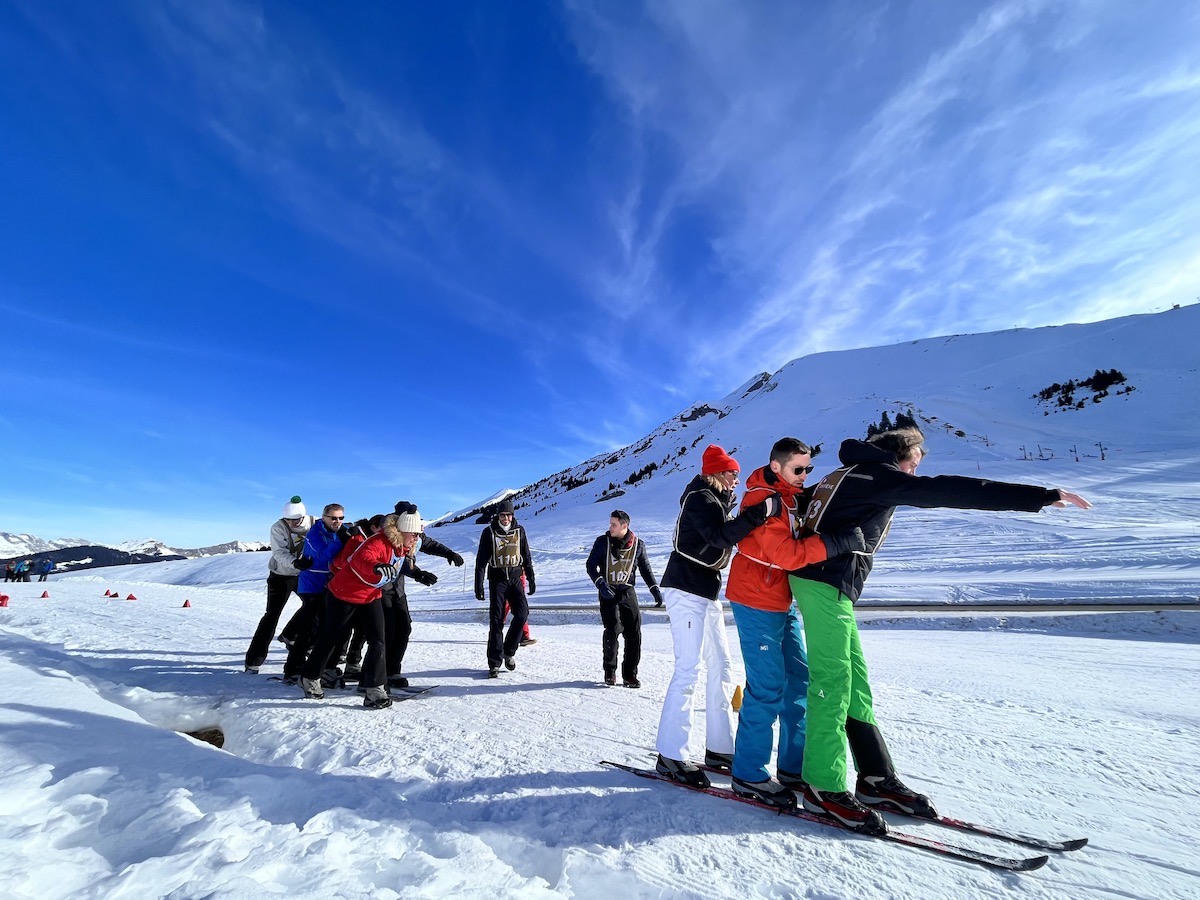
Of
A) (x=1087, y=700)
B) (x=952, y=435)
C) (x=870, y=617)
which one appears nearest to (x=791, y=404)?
(x=952, y=435)

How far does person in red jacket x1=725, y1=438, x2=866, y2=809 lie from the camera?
317cm

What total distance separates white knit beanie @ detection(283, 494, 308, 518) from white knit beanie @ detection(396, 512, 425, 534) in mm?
2213

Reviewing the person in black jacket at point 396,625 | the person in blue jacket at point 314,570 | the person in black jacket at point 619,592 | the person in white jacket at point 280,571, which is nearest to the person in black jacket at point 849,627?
the person in black jacket at point 619,592

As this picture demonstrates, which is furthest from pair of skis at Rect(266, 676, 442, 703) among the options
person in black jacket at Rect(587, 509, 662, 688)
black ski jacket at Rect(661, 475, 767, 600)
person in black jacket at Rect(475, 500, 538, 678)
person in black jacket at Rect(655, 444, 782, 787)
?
black ski jacket at Rect(661, 475, 767, 600)

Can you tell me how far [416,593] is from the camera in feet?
79.4

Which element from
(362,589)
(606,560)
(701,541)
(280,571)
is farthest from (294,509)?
(701,541)

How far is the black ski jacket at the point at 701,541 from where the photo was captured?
3.54 m

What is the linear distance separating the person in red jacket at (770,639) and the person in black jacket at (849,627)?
0.17 m

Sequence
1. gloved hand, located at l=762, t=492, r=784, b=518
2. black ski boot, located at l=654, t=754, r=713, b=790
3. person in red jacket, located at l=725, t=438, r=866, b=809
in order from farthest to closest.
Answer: black ski boot, located at l=654, t=754, r=713, b=790, person in red jacket, located at l=725, t=438, r=866, b=809, gloved hand, located at l=762, t=492, r=784, b=518

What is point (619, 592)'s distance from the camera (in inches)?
251

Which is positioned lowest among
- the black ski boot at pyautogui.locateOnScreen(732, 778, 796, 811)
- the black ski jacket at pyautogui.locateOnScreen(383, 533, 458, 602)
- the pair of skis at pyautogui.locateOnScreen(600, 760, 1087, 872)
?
the pair of skis at pyautogui.locateOnScreen(600, 760, 1087, 872)

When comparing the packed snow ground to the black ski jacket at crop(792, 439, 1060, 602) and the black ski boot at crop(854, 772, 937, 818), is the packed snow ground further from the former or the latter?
the black ski jacket at crop(792, 439, 1060, 602)

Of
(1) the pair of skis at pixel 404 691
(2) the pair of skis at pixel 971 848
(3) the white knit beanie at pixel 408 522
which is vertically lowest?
(2) the pair of skis at pixel 971 848

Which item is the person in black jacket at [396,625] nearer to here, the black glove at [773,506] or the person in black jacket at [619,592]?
the person in black jacket at [619,592]
